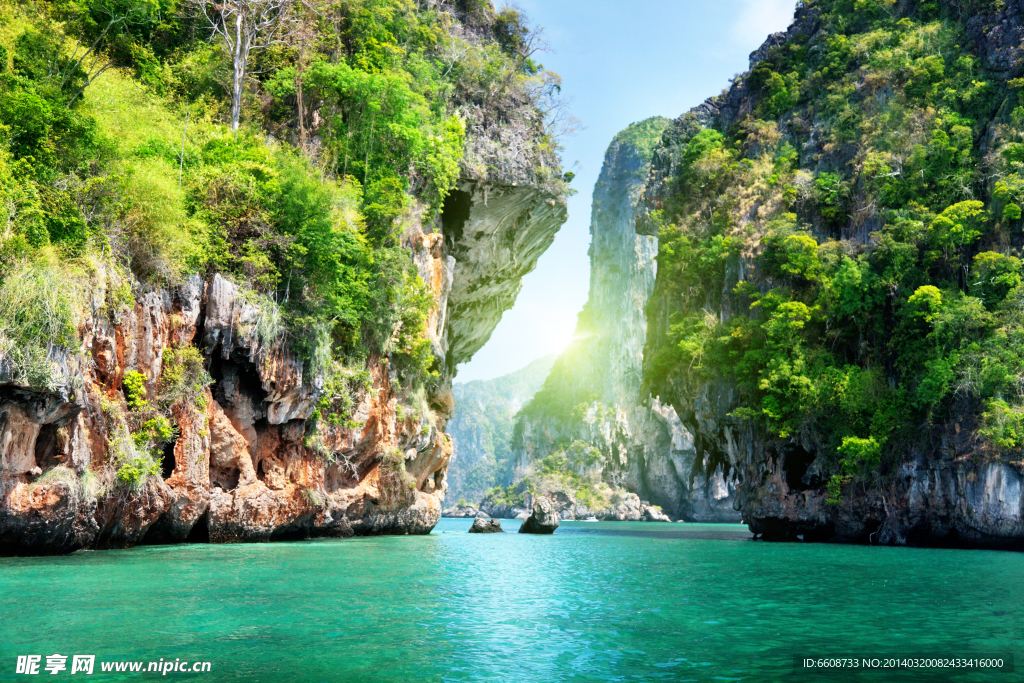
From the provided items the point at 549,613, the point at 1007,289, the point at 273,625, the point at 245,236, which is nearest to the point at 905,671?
the point at 549,613

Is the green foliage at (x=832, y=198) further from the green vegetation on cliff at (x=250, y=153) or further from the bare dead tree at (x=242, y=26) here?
the bare dead tree at (x=242, y=26)

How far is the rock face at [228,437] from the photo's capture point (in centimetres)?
1284

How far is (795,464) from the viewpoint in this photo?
31.3 m

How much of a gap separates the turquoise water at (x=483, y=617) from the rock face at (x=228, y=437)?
1.16 m

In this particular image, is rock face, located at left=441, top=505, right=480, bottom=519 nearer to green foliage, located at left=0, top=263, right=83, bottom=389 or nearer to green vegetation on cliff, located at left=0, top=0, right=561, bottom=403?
green vegetation on cliff, located at left=0, top=0, right=561, bottom=403

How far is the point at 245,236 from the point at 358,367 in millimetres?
5375

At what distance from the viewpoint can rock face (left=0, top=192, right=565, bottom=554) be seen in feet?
42.1

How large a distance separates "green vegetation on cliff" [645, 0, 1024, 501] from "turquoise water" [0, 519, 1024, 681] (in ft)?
38.3

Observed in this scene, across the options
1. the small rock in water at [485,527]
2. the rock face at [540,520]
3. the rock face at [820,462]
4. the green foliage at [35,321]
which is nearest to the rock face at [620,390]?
the rock face at [820,462]

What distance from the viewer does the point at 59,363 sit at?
1230cm

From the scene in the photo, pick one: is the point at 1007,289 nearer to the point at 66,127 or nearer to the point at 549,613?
the point at 549,613

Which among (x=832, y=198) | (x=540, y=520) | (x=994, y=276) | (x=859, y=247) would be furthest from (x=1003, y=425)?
(x=540, y=520)

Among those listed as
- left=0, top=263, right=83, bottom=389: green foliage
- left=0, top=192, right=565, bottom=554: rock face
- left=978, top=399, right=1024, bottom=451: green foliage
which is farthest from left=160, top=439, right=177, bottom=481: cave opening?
left=978, top=399, right=1024, bottom=451: green foliage

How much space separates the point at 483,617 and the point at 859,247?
26857 millimetres
